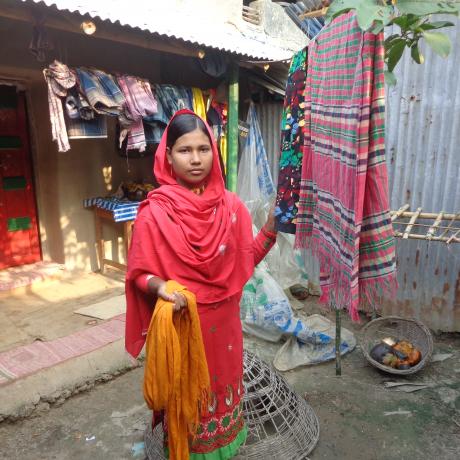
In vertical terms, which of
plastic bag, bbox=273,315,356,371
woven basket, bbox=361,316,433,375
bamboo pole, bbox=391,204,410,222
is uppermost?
bamboo pole, bbox=391,204,410,222

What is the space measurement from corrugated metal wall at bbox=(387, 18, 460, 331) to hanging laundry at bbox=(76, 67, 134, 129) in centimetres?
256

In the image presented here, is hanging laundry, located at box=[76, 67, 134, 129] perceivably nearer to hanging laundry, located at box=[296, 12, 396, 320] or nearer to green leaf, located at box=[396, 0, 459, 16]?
hanging laundry, located at box=[296, 12, 396, 320]

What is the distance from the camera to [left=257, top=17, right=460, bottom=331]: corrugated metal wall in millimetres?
3584

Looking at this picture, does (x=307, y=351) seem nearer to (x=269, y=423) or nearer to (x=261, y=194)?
(x=269, y=423)

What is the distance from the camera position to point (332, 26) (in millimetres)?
1526

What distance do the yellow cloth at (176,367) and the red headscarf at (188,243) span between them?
167mm

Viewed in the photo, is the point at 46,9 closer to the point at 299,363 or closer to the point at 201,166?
the point at 201,166

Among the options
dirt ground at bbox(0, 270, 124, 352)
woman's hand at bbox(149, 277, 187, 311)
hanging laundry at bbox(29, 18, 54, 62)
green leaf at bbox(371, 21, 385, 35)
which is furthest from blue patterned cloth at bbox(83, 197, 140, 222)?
green leaf at bbox(371, 21, 385, 35)

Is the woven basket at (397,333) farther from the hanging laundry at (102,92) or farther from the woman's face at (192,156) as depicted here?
the hanging laundry at (102,92)

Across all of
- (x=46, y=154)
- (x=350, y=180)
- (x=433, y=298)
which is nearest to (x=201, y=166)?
(x=350, y=180)

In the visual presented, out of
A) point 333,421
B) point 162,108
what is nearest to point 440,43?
point 333,421

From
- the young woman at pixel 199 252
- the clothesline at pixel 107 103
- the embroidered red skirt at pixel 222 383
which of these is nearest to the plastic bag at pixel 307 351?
the embroidered red skirt at pixel 222 383

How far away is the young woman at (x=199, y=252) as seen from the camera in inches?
63.6

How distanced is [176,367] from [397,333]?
282 cm
